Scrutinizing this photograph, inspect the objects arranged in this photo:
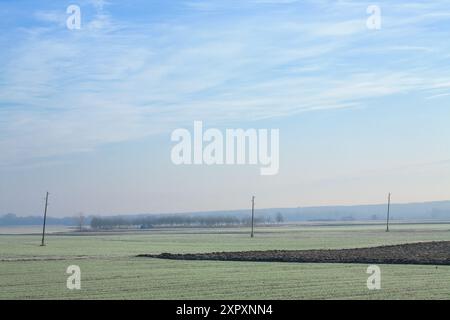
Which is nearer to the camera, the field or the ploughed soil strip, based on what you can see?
the field

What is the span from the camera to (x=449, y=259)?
4388cm

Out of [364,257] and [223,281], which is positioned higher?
[364,257]

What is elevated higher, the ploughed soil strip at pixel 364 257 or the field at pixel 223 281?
the ploughed soil strip at pixel 364 257

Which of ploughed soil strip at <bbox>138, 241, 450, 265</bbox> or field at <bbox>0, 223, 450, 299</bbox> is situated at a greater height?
ploughed soil strip at <bbox>138, 241, 450, 265</bbox>

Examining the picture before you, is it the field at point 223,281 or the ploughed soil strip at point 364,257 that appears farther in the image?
the ploughed soil strip at point 364,257

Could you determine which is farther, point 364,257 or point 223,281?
point 364,257
